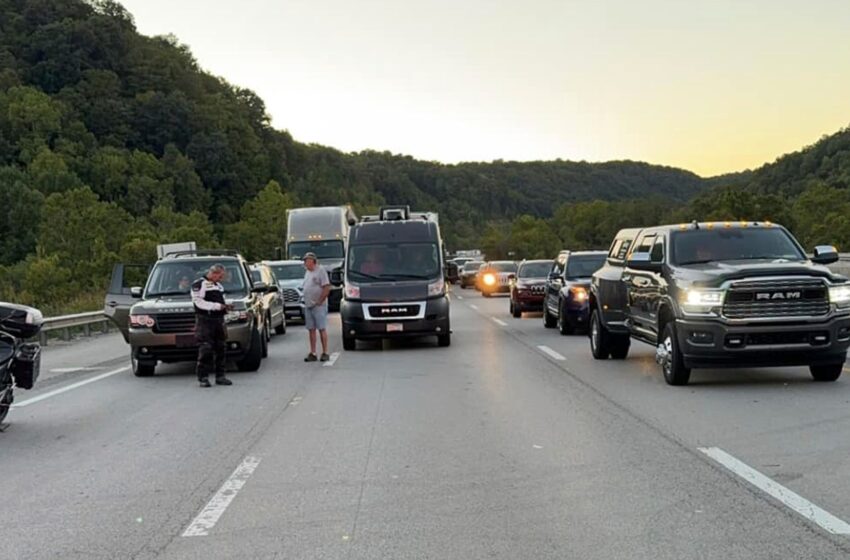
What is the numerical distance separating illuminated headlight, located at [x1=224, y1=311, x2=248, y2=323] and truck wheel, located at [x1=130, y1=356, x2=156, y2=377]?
1455 mm

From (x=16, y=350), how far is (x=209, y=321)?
364cm

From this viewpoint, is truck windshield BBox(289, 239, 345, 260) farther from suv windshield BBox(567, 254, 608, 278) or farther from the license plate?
the license plate

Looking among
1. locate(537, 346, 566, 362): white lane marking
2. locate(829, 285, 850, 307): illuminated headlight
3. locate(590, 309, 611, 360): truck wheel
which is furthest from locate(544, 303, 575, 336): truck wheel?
locate(829, 285, 850, 307): illuminated headlight

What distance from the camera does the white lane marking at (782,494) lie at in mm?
5609

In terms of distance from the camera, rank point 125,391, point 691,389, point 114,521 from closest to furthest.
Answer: point 114,521
point 691,389
point 125,391

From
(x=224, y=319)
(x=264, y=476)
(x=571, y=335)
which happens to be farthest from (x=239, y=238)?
(x=264, y=476)

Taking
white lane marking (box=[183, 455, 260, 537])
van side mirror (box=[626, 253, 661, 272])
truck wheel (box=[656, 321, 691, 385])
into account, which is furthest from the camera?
van side mirror (box=[626, 253, 661, 272])

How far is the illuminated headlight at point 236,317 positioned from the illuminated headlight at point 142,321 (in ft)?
3.57

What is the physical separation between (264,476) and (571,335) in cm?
1415

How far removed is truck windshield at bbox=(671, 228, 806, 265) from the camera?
12477 mm

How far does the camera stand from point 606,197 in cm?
13388

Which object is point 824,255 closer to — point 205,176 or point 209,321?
point 209,321

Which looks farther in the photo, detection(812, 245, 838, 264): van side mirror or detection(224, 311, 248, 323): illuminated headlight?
detection(224, 311, 248, 323): illuminated headlight

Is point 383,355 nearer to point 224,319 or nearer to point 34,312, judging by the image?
point 224,319
